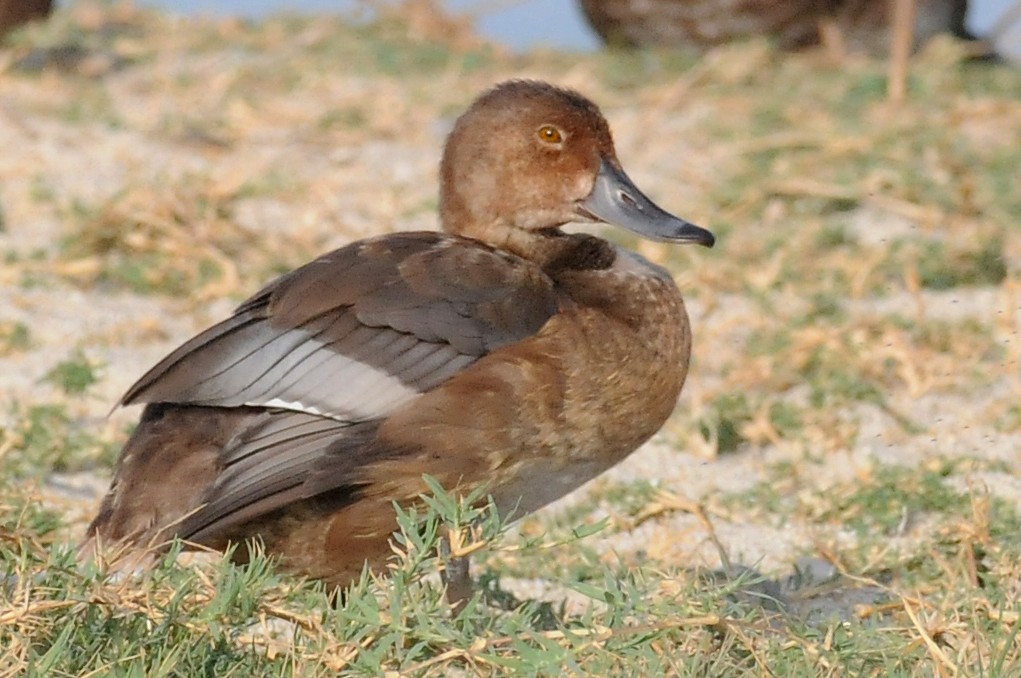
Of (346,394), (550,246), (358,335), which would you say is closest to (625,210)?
(550,246)

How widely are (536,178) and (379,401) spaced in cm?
85

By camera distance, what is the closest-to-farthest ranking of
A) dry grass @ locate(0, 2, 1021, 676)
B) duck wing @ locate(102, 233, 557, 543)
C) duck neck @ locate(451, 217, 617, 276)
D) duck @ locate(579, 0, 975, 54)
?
dry grass @ locate(0, 2, 1021, 676)
duck wing @ locate(102, 233, 557, 543)
duck neck @ locate(451, 217, 617, 276)
duck @ locate(579, 0, 975, 54)

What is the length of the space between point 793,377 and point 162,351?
1925 mm

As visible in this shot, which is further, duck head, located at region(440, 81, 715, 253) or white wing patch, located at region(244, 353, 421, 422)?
duck head, located at region(440, 81, 715, 253)

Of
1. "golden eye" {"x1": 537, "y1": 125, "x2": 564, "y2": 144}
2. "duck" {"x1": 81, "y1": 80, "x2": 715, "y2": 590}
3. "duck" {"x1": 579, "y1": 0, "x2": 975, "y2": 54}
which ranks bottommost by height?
"duck" {"x1": 579, "y1": 0, "x2": 975, "y2": 54}

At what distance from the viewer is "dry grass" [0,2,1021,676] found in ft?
8.70

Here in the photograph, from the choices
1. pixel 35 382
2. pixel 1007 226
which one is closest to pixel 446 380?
pixel 35 382

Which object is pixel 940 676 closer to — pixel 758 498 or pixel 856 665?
pixel 856 665

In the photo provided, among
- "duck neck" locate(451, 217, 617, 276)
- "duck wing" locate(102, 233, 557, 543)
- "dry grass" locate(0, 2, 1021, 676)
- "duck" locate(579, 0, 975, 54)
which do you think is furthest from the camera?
"duck" locate(579, 0, 975, 54)

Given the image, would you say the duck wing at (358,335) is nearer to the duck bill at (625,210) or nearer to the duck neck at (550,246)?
the duck neck at (550,246)

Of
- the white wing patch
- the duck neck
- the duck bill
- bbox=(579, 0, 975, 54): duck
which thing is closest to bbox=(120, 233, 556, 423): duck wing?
the white wing patch

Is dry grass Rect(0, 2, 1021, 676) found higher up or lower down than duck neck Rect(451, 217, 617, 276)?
lower down

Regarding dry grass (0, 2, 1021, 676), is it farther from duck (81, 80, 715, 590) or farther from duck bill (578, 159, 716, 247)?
duck bill (578, 159, 716, 247)

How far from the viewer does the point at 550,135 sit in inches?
155
